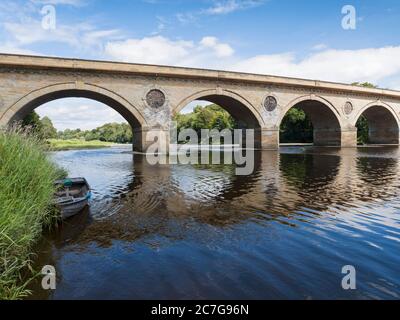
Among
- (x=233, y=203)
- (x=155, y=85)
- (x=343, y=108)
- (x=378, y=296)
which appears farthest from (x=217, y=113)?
(x=378, y=296)

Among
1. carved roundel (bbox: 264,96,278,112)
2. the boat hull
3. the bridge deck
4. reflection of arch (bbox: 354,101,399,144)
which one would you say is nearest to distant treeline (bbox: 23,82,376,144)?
the boat hull

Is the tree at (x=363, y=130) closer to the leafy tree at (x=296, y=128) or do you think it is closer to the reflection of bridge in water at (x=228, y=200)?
the leafy tree at (x=296, y=128)

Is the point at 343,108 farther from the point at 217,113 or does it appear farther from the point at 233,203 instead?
the point at 217,113

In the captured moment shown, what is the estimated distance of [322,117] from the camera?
135ft

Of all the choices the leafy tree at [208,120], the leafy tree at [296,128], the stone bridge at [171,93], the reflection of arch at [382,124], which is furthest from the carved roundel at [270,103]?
the leafy tree at [208,120]

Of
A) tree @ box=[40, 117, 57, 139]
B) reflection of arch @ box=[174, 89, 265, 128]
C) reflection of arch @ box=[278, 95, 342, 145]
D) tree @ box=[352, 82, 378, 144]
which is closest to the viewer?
tree @ box=[40, 117, 57, 139]

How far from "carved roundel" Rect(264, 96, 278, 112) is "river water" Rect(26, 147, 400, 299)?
925 inches

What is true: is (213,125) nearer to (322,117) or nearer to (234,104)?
(322,117)

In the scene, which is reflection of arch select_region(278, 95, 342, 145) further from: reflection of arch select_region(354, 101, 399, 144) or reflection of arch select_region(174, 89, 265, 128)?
reflection of arch select_region(354, 101, 399, 144)

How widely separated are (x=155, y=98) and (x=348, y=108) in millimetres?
26943

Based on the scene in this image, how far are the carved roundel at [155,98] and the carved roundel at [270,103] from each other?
40.3 feet

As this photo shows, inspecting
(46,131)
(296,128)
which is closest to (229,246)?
(46,131)

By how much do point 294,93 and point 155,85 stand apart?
56.7 feet

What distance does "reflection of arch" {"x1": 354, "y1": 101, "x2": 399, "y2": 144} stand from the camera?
44688 mm
